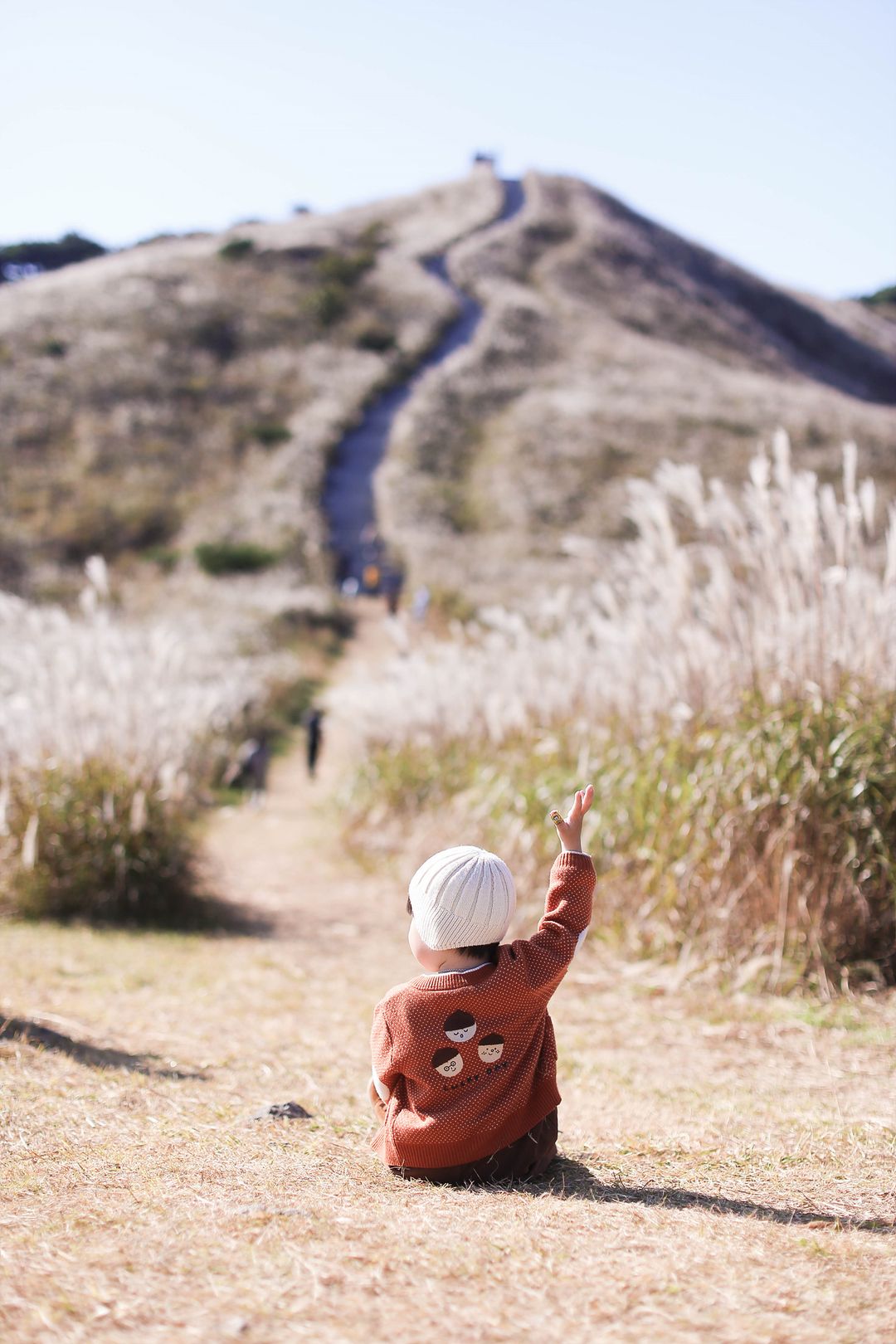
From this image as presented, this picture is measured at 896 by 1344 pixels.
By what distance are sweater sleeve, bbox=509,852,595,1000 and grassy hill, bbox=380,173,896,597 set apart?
124 inches

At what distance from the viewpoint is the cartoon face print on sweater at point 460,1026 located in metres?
2.36

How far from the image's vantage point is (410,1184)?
242 centimetres

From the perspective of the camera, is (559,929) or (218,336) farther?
(218,336)

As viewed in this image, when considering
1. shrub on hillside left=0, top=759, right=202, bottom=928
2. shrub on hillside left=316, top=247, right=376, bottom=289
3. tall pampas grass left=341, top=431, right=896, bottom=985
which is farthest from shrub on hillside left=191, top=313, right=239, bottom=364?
tall pampas grass left=341, top=431, right=896, bottom=985

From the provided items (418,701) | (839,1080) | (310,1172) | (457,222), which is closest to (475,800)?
(418,701)

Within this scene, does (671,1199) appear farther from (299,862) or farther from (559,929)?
(299,862)

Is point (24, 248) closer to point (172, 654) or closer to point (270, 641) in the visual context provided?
point (270, 641)

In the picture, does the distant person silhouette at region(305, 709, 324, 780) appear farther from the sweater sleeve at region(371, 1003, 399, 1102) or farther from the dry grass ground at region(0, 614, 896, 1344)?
the sweater sleeve at region(371, 1003, 399, 1102)

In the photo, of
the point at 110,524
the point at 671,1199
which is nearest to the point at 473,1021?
the point at 671,1199

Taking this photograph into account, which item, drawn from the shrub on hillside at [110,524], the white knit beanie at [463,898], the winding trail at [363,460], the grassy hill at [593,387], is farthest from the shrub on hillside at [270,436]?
the white knit beanie at [463,898]

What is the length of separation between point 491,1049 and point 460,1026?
106mm

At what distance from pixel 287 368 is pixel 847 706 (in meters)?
37.5

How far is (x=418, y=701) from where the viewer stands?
7832mm

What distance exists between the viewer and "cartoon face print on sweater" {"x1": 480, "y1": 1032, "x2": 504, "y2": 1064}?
94.3 inches
